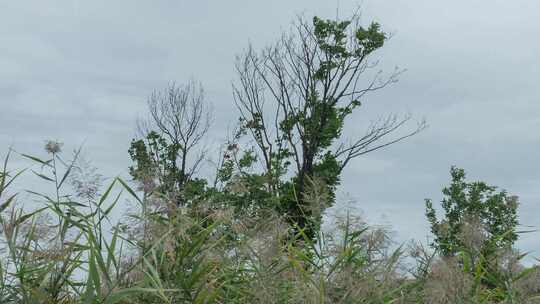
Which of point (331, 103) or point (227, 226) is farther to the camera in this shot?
point (331, 103)

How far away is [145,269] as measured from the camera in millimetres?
4125

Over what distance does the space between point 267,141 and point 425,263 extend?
17991 mm

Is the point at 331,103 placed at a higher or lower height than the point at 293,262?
higher

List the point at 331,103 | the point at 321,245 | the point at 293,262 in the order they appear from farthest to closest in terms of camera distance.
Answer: the point at 331,103
the point at 321,245
the point at 293,262

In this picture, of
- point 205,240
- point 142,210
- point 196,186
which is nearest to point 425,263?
point 205,240

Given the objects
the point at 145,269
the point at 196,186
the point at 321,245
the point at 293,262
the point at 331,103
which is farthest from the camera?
the point at 331,103

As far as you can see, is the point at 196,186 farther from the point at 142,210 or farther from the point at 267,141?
the point at 142,210

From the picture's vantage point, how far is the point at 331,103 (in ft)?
75.5

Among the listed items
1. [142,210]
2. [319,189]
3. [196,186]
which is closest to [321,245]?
[319,189]

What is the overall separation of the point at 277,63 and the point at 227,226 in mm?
19613

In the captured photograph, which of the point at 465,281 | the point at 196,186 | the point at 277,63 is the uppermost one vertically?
the point at 277,63

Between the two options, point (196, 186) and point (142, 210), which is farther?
point (196, 186)

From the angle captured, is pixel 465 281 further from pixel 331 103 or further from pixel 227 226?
pixel 331 103

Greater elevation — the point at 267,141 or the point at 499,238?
the point at 267,141
